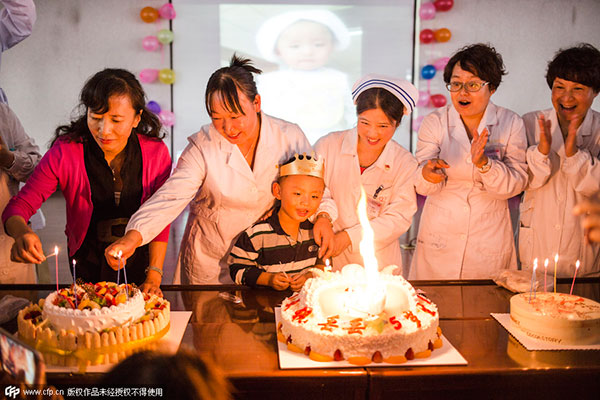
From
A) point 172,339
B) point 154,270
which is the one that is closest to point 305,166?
point 154,270

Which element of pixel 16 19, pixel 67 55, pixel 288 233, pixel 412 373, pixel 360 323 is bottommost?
pixel 412 373

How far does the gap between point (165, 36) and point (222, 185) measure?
5.69 m

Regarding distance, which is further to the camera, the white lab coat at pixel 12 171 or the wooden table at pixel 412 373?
the white lab coat at pixel 12 171

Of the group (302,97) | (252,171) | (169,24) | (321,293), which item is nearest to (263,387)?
(321,293)

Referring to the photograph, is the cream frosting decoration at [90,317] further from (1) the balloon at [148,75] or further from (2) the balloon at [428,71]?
(2) the balloon at [428,71]

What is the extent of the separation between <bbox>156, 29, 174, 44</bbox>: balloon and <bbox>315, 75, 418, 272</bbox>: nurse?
17.9ft

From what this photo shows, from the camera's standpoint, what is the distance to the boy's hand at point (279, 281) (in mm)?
2273

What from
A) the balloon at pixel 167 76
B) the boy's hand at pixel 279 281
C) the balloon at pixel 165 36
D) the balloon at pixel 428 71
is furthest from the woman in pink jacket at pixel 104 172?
the balloon at pixel 428 71

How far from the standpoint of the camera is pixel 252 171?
8.84ft

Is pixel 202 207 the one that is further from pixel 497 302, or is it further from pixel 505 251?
pixel 505 251

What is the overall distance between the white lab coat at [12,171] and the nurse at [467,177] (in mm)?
2137

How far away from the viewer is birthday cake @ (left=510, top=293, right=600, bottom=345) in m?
1.77

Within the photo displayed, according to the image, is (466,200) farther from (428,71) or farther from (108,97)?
(428,71)

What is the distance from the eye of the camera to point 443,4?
7805 millimetres
